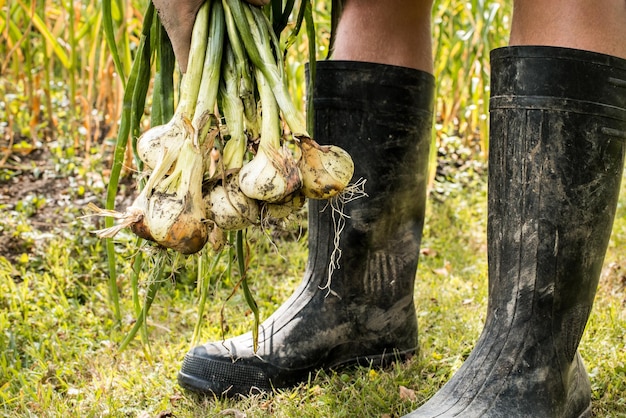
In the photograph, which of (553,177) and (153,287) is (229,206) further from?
(553,177)

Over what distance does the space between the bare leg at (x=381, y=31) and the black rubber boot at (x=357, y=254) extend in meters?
0.03

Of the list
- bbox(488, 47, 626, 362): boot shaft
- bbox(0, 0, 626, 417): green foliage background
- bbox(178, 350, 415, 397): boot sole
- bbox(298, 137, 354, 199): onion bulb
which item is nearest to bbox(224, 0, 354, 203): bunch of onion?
bbox(298, 137, 354, 199): onion bulb

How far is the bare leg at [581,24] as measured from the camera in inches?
40.1

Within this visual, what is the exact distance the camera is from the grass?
1.27 meters

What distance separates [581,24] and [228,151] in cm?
55

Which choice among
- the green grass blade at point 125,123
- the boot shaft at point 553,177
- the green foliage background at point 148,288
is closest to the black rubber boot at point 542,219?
the boot shaft at point 553,177

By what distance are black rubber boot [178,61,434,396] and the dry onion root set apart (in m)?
0.29

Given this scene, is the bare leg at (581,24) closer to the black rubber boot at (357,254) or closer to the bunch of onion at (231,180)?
the black rubber boot at (357,254)

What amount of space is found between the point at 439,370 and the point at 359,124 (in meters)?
0.51

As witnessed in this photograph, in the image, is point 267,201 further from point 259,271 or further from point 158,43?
point 259,271

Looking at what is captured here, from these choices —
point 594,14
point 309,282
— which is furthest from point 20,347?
point 594,14

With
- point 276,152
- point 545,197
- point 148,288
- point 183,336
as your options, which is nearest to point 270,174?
point 276,152

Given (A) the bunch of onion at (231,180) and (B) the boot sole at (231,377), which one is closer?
(A) the bunch of onion at (231,180)

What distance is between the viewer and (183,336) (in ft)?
5.36
